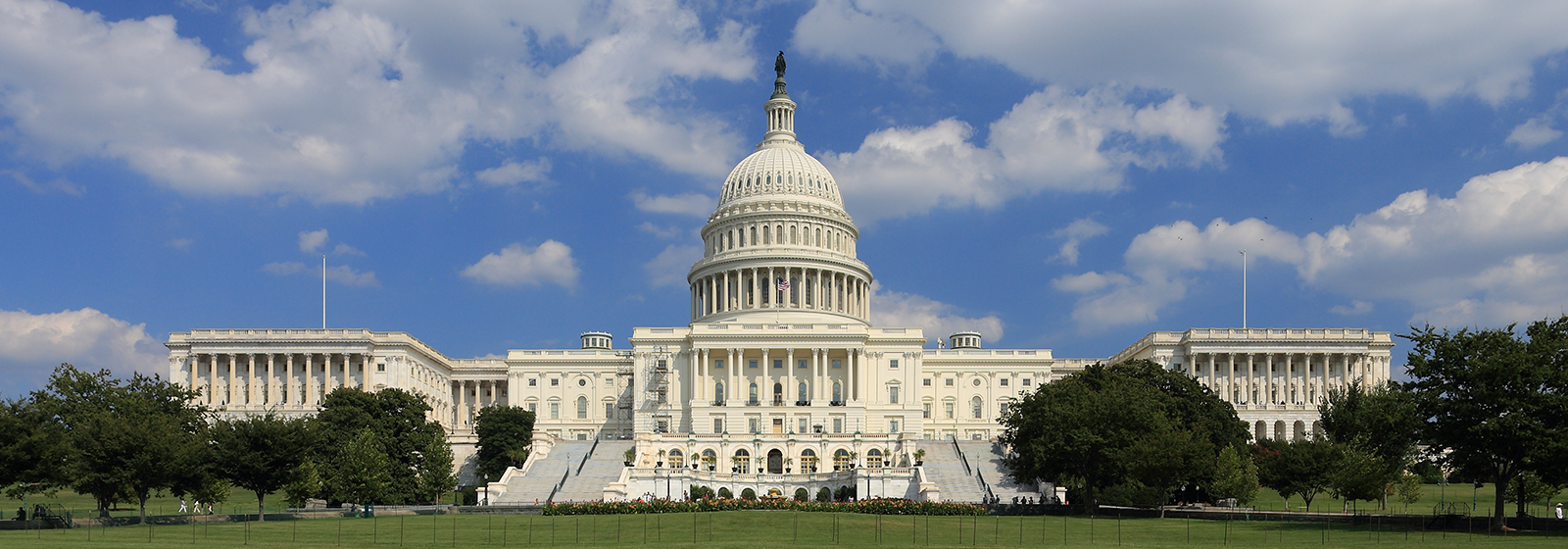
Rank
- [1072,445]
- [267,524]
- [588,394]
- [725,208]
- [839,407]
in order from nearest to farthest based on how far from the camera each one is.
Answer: [267,524] < [1072,445] < [839,407] < [588,394] < [725,208]

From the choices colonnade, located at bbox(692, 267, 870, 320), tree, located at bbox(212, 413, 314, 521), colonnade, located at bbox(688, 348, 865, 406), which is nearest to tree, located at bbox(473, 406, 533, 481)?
colonnade, located at bbox(688, 348, 865, 406)

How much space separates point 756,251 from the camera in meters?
144

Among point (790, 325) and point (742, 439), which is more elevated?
point (790, 325)

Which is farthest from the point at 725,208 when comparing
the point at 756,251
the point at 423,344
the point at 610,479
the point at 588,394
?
the point at 610,479

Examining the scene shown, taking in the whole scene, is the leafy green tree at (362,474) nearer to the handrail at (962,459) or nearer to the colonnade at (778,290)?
the handrail at (962,459)

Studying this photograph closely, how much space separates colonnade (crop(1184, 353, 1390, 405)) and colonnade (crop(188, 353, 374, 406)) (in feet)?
283

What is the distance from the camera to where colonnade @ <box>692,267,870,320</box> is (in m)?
143

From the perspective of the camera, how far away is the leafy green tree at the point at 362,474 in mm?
74062

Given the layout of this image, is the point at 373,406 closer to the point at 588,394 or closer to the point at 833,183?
the point at 588,394

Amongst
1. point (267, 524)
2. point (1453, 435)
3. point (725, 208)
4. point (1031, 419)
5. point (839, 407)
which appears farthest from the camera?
point (725, 208)

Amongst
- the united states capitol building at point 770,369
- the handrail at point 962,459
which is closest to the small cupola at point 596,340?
the united states capitol building at point 770,369

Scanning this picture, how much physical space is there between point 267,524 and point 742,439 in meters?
50.5

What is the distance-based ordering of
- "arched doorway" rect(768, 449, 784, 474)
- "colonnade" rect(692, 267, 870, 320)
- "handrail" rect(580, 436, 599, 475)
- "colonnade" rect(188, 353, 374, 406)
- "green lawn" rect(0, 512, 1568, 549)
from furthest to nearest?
"colonnade" rect(692, 267, 870, 320), "colonnade" rect(188, 353, 374, 406), "arched doorway" rect(768, 449, 784, 474), "handrail" rect(580, 436, 599, 475), "green lawn" rect(0, 512, 1568, 549)

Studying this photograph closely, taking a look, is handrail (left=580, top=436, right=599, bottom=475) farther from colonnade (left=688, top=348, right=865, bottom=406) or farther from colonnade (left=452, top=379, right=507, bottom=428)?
colonnade (left=452, top=379, right=507, bottom=428)
